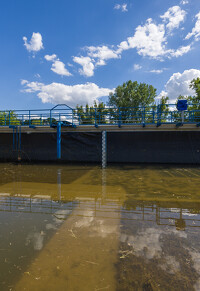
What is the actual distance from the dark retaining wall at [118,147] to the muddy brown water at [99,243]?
9332mm

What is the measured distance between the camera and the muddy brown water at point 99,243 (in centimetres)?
206

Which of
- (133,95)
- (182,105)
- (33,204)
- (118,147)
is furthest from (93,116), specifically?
(33,204)

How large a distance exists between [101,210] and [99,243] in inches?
53.3

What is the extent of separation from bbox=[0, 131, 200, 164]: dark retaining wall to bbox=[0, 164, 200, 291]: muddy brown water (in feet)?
30.6

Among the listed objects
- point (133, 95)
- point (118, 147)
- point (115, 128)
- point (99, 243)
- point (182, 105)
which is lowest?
point (99, 243)

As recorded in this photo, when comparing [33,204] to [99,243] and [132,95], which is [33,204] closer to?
[99,243]

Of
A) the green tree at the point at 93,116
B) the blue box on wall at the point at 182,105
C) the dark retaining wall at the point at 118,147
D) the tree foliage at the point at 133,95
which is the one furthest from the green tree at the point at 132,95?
the blue box on wall at the point at 182,105

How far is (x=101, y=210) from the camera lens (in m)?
4.17

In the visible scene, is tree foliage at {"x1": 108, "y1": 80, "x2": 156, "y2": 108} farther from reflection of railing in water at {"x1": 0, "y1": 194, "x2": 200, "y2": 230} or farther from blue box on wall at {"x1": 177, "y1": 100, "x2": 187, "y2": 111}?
reflection of railing in water at {"x1": 0, "y1": 194, "x2": 200, "y2": 230}

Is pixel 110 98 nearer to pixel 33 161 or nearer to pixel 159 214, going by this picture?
pixel 33 161

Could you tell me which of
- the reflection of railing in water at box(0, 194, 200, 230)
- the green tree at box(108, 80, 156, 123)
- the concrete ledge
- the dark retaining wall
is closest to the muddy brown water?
the reflection of railing in water at box(0, 194, 200, 230)

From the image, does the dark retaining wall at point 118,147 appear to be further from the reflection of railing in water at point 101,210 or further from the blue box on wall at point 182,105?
the reflection of railing in water at point 101,210

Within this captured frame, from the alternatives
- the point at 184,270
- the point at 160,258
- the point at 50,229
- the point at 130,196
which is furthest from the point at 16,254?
the point at 130,196

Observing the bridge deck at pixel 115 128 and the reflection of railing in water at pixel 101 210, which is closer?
the reflection of railing in water at pixel 101 210
